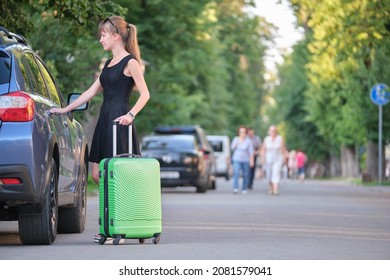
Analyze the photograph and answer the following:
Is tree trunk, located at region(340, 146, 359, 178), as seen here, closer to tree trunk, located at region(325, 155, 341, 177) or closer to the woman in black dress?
tree trunk, located at region(325, 155, 341, 177)

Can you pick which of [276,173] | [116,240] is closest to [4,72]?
[116,240]

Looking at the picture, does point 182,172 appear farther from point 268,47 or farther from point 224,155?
point 268,47

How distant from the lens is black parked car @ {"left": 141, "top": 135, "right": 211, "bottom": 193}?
3103 centimetres

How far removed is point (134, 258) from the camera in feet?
33.3

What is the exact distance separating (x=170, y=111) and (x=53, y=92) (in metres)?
30.2

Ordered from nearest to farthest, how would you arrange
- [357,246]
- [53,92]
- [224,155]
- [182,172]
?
[357,246], [53,92], [182,172], [224,155]

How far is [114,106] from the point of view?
12.2 meters

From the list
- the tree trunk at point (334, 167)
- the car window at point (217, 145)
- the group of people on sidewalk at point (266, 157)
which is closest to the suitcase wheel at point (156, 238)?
the group of people on sidewalk at point (266, 157)

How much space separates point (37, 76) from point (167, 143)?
19.3m

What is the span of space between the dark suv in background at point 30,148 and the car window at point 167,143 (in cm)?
1822

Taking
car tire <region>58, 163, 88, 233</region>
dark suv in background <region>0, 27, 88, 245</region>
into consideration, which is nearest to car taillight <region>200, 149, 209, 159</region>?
car tire <region>58, 163, 88, 233</region>

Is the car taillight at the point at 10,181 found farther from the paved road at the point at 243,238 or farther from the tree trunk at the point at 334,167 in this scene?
the tree trunk at the point at 334,167
